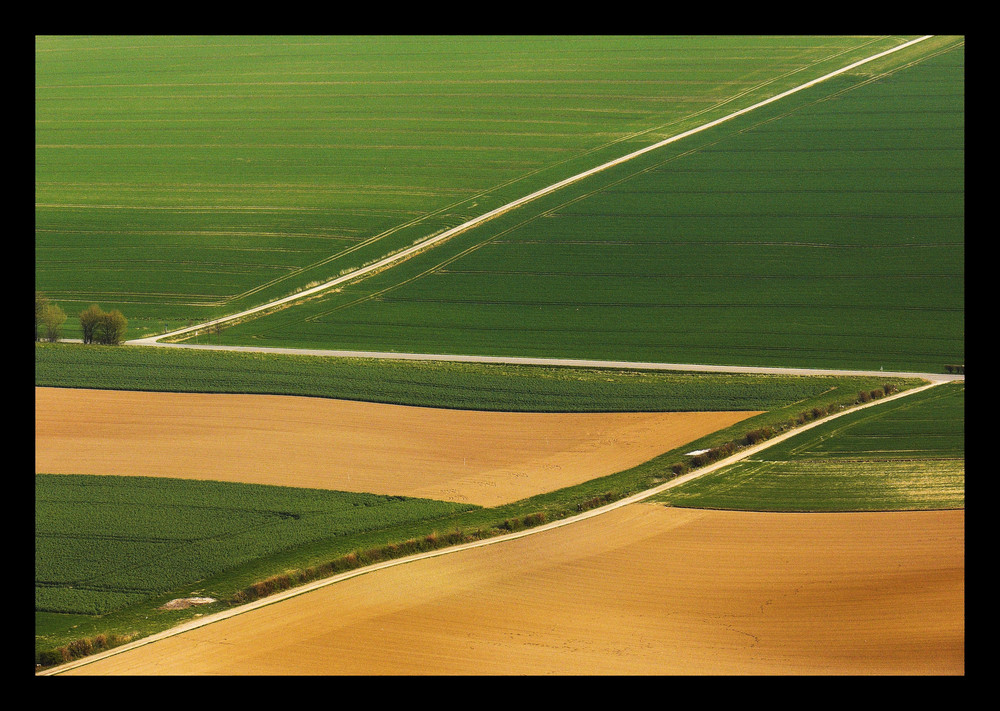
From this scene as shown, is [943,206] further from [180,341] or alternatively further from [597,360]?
[180,341]

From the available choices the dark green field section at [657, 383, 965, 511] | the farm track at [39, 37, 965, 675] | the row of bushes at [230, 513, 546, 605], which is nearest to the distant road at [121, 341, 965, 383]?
the farm track at [39, 37, 965, 675]

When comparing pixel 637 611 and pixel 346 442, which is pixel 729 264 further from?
pixel 637 611

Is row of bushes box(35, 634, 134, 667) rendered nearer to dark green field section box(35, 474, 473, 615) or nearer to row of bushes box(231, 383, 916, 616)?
dark green field section box(35, 474, 473, 615)

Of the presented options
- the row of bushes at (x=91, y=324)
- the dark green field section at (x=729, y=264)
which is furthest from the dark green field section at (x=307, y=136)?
the dark green field section at (x=729, y=264)

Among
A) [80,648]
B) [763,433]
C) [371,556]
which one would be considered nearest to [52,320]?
[371,556]

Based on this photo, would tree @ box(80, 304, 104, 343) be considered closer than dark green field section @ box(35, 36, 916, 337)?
Yes

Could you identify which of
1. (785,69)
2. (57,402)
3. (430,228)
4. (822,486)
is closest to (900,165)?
(785,69)
